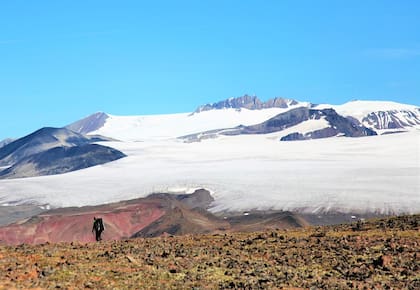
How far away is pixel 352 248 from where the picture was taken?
1366 inches

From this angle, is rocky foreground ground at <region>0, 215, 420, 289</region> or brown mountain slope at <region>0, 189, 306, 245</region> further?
brown mountain slope at <region>0, 189, 306, 245</region>

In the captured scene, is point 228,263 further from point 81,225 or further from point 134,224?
point 134,224

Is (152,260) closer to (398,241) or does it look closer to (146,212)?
(398,241)

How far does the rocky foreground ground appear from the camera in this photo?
27.5 metres

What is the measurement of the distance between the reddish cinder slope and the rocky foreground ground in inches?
4025

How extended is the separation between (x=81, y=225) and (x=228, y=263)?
127 m

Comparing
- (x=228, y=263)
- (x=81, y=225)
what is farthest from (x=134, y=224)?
(x=228, y=263)

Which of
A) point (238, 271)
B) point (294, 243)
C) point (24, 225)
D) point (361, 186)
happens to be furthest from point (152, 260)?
point (361, 186)

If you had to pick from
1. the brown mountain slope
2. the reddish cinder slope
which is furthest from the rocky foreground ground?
the reddish cinder slope

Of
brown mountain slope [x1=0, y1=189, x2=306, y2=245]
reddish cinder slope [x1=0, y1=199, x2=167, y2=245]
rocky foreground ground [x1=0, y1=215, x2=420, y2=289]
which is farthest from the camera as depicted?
reddish cinder slope [x1=0, y1=199, x2=167, y2=245]

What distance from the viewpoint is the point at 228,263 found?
31.9m

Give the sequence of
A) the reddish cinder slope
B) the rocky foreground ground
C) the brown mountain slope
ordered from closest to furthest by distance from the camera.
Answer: the rocky foreground ground → the brown mountain slope → the reddish cinder slope

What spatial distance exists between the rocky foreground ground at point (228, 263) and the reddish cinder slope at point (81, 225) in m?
102

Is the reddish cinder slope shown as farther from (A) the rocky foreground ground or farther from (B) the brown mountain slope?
(A) the rocky foreground ground
